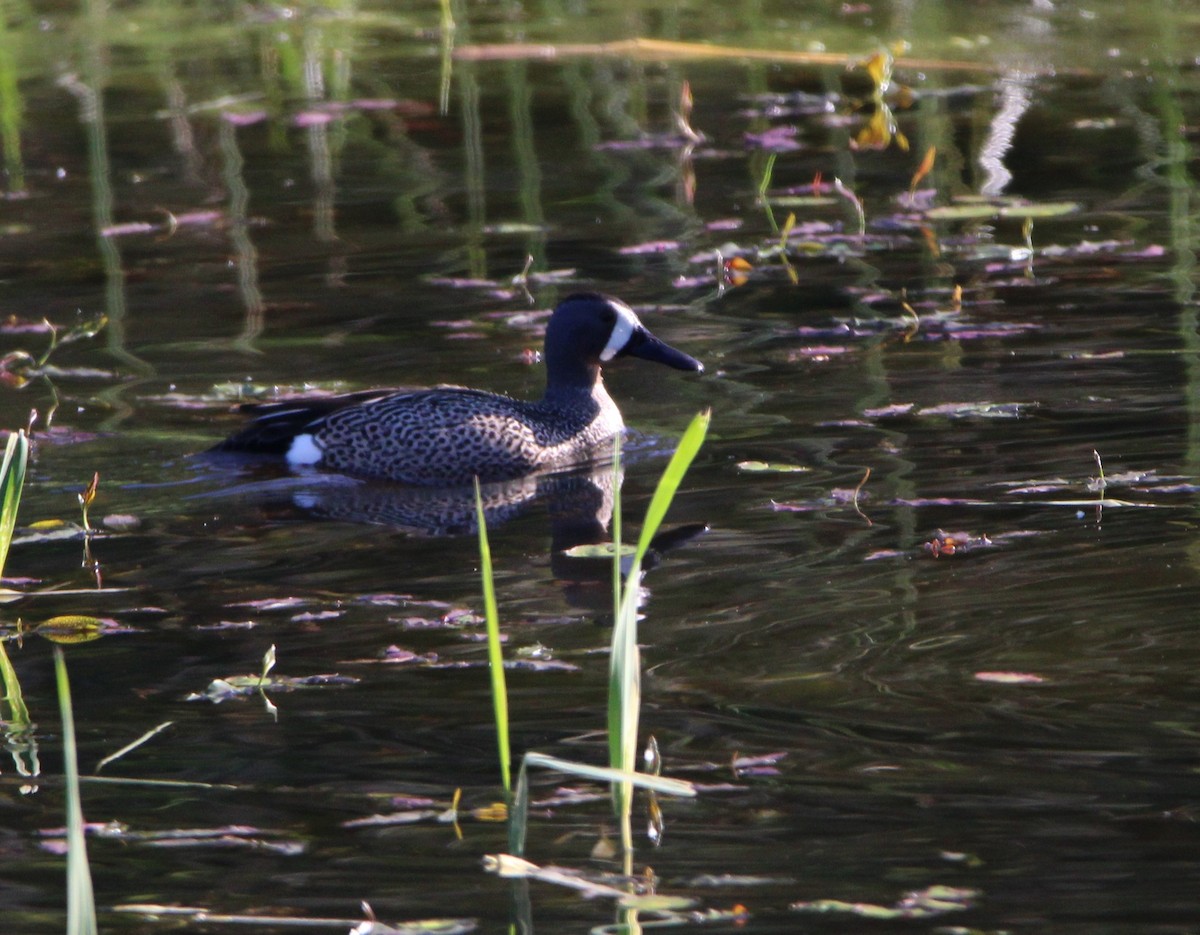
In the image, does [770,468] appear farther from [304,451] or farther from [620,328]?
[304,451]

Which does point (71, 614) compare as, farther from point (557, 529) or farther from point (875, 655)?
point (875, 655)

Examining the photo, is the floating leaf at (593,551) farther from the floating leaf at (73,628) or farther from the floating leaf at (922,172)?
the floating leaf at (922,172)

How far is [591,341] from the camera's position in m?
8.53

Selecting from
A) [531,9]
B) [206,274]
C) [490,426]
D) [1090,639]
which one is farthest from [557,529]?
[531,9]

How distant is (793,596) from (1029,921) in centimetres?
212

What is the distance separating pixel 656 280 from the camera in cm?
1024

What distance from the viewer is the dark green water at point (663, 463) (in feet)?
14.0

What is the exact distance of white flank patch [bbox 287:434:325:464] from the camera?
8.05 metres

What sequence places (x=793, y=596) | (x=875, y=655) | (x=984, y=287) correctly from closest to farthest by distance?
(x=875, y=655) → (x=793, y=596) → (x=984, y=287)

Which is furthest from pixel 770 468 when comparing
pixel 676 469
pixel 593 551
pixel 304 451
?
pixel 676 469

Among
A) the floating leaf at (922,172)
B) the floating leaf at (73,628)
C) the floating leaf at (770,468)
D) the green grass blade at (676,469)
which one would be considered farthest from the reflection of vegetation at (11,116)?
the green grass blade at (676,469)

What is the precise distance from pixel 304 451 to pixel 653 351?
4.62 feet

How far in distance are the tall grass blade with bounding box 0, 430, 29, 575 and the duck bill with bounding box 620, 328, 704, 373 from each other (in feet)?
11.2

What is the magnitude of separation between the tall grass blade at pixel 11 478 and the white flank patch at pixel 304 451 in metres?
2.51
